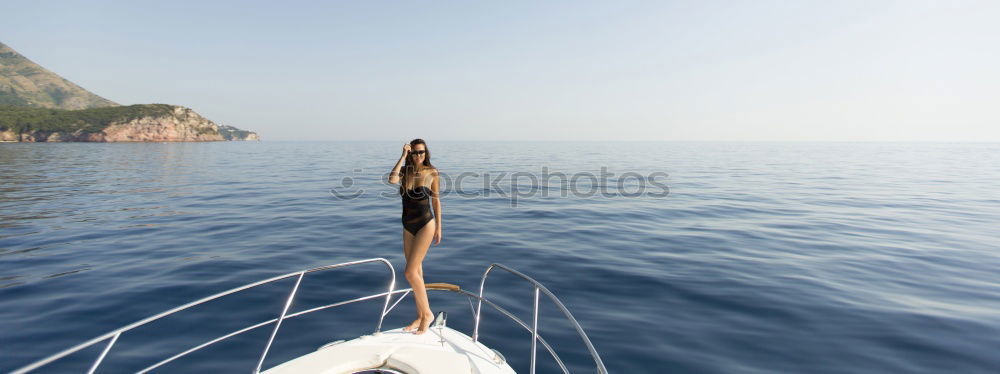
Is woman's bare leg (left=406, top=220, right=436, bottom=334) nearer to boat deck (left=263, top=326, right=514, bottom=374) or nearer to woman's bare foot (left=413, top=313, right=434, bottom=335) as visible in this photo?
woman's bare foot (left=413, top=313, right=434, bottom=335)

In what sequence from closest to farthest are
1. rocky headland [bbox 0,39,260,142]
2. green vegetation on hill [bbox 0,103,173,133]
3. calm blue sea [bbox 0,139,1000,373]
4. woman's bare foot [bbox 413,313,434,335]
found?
woman's bare foot [bbox 413,313,434,335] < calm blue sea [bbox 0,139,1000,373] < green vegetation on hill [bbox 0,103,173,133] < rocky headland [bbox 0,39,260,142]

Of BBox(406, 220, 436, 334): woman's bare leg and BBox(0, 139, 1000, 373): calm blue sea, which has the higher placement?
BBox(406, 220, 436, 334): woman's bare leg

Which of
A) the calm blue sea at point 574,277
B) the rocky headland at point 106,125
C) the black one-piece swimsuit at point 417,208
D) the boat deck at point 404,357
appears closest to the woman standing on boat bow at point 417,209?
the black one-piece swimsuit at point 417,208

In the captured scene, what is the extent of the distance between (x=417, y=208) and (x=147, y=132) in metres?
204

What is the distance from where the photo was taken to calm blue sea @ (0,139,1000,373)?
5.73 m

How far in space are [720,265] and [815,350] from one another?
3.78 m

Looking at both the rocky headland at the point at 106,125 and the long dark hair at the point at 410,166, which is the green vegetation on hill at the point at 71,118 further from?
the long dark hair at the point at 410,166

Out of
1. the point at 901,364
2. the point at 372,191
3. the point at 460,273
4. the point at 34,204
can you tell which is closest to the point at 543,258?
the point at 460,273

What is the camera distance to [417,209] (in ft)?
16.8

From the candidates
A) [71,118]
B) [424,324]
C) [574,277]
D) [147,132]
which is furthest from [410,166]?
[71,118]

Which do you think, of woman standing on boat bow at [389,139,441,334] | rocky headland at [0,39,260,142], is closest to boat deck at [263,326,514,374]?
woman standing on boat bow at [389,139,441,334]

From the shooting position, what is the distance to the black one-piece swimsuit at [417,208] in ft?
16.7

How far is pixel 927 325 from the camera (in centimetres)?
653

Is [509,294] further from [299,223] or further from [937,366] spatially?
[299,223]
